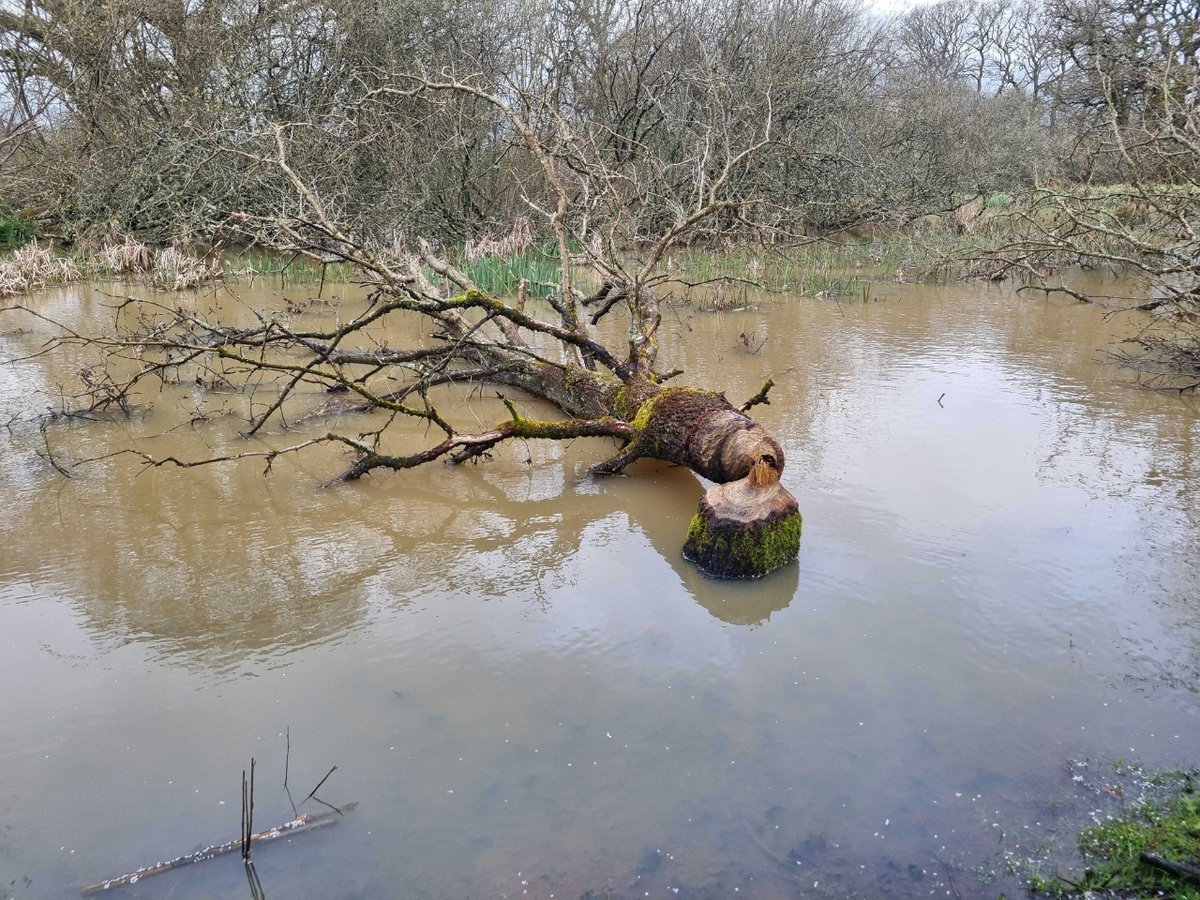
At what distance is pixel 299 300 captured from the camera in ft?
37.5

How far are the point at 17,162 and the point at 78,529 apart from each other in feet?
44.5

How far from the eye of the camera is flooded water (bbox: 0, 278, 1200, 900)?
2375 millimetres

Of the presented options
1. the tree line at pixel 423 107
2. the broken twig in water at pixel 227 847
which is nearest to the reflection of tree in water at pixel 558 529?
the broken twig in water at pixel 227 847

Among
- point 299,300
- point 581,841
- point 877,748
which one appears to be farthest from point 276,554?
point 299,300

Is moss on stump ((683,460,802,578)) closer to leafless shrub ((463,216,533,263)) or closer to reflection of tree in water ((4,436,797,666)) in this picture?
reflection of tree in water ((4,436,797,666))

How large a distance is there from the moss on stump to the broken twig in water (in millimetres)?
1918

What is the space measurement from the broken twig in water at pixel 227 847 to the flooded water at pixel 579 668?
0.03 metres

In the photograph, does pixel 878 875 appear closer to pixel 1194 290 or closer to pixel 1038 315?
pixel 1194 290

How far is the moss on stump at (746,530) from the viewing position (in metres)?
3.82

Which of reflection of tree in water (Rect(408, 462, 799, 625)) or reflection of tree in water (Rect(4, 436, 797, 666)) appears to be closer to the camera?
reflection of tree in water (Rect(4, 436, 797, 666))

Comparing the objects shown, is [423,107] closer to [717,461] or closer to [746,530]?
[717,461]

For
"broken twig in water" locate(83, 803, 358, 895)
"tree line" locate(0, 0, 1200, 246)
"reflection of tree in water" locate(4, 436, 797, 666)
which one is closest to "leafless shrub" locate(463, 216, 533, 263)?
"tree line" locate(0, 0, 1200, 246)

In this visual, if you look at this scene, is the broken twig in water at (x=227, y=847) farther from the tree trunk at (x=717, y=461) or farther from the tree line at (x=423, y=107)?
the tree line at (x=423, y=107)

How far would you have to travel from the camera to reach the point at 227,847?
7.72ft
